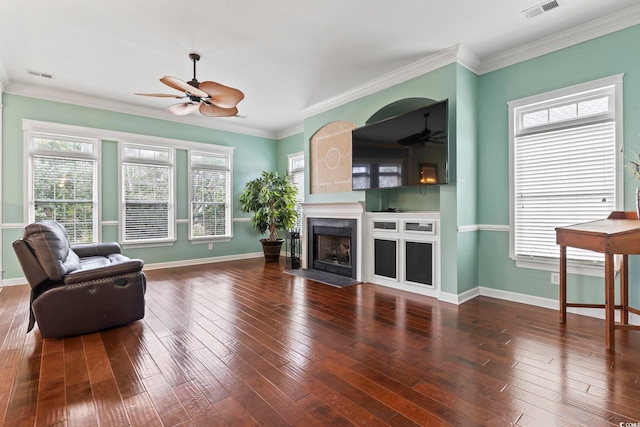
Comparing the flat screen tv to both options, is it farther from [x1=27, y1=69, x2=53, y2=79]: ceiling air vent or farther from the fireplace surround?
[x1=27, y1=69, x2=53, y2=79]: ceiling air vent

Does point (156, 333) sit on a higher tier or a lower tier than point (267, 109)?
lower

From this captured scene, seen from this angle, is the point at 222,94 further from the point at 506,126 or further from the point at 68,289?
the point at 506,126

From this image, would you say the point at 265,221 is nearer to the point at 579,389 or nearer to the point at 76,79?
the point at 76,79

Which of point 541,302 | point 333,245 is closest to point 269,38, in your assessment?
point 333,245

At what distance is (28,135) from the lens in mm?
4711

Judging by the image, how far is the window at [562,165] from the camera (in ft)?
10.1

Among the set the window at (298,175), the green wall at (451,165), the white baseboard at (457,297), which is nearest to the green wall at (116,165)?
the window at (298,175)

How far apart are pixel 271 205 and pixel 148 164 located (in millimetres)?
2434

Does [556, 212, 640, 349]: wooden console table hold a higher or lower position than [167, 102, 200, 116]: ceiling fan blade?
lower

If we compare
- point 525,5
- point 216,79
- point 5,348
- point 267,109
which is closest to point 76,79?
point 216,79

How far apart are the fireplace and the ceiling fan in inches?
93.6

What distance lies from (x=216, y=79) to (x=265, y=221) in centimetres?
302

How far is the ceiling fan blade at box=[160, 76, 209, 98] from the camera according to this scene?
3.04 m

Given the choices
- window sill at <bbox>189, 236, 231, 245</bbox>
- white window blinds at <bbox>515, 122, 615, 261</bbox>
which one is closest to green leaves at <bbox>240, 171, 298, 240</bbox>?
window sill at <bbox>189, 236, 231, 245</bbox>
